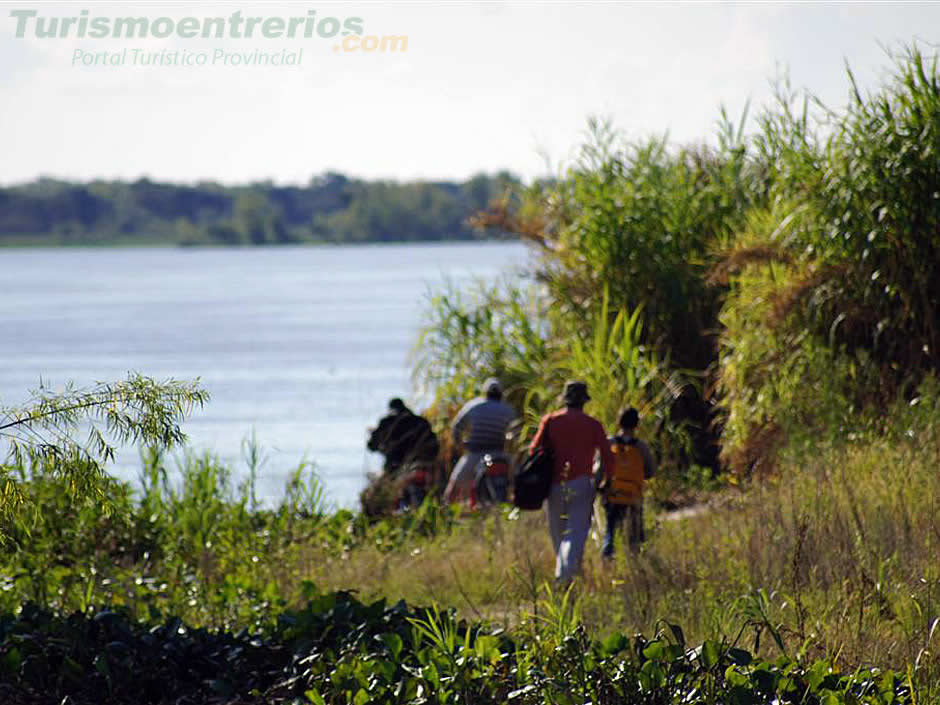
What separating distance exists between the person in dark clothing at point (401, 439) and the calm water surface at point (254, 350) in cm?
109

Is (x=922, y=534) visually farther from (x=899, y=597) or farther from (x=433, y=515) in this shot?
(x=433, y=515)

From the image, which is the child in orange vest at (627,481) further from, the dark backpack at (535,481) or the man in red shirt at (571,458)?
the dark backpack at (535,481)

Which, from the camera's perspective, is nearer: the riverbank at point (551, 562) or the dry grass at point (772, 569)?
the dry grass at point (772, 569)

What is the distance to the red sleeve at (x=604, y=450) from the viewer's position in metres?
9.78

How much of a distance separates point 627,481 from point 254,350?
41.5m

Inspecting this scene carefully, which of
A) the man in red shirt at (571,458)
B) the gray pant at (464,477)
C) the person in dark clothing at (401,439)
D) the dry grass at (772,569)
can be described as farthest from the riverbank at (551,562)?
the person in dark clothing at (401,439)

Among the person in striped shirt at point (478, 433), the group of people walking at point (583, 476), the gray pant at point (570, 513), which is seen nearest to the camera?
the gray pant at point (570, 513)

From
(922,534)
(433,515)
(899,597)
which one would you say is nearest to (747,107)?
(433,515)

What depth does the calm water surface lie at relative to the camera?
80.1 feet

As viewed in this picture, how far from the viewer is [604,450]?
9.91 meters

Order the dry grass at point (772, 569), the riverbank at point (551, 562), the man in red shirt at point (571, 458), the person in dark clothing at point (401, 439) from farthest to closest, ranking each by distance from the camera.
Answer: the person in dark clothing at point (401, 439) → the man in red shirt at point (571, 458) → the riverbank at point (551, 562) → the dry grass at point (772, 569)

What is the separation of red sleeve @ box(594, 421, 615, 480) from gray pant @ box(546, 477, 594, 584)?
7.5 inches

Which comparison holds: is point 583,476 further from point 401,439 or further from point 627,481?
point 401,439

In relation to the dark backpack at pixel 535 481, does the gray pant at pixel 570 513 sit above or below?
below
